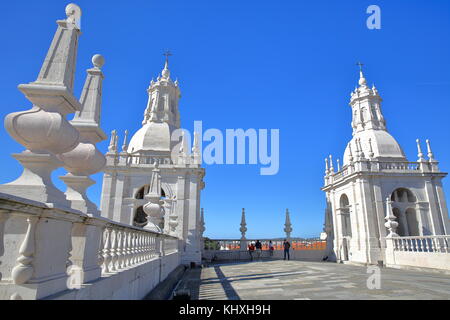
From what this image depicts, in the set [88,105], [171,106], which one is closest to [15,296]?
[88,105]

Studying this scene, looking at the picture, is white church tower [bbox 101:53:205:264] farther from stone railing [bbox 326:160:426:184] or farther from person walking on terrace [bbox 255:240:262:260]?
stone railing [bbox 326:160:426:184]

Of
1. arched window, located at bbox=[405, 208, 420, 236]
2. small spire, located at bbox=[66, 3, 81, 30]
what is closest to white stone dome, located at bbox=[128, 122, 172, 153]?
small spire, located at bbox=[66, 3, 81, 30]

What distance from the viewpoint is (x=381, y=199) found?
2183cm

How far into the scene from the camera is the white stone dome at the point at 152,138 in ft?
82.1

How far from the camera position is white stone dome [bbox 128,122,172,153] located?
25.0 m

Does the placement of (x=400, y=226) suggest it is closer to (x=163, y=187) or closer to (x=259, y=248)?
(x=259, y=248)

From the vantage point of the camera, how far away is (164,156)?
22641 millimetres

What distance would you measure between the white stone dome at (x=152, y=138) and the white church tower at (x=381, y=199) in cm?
1640

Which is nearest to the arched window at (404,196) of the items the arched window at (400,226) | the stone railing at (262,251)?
the arched window at (400,226)

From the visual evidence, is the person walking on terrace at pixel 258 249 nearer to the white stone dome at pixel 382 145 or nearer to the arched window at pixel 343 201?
the arched window at pixel 343 201

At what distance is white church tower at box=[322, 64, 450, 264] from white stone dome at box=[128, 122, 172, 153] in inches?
646

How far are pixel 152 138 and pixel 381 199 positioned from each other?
20.1 m

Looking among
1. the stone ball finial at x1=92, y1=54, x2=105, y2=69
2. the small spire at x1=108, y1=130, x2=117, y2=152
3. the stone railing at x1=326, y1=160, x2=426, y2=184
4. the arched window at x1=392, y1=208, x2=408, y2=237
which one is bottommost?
the arched window at x1=392, y1=208, x2=408, y2=237
